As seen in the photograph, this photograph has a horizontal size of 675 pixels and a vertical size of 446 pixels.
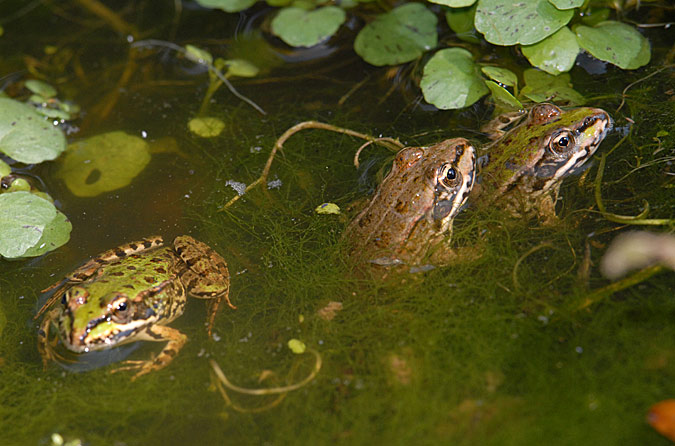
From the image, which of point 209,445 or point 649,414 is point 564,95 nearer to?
point 649,414

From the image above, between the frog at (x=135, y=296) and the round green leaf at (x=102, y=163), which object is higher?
the round green leaf at (x=102, y=163)

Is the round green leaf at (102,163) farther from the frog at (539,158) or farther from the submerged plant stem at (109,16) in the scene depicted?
the frog at (539,158)

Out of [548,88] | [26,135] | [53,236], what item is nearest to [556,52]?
[548,88]

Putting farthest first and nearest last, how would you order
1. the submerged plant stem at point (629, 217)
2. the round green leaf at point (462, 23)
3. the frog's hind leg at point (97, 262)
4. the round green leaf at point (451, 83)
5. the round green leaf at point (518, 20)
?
the round green leaf at point (462, 23) < the round green leaf at point (451, 83) < the round green leaf at point (518, 20) < the frog's hind leg at point (97, 262) < the submerged plant stem at point (629, 217)

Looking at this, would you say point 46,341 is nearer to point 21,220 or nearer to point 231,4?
point 21,220

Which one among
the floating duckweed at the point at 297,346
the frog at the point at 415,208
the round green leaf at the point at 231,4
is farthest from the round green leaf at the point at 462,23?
Answer: the floating duckweed at the point at 297,346


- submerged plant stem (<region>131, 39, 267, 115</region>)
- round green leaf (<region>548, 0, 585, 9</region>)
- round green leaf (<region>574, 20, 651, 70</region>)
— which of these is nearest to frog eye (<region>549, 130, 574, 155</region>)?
round green leaf (<region>574, 20, 651, 70</region>)

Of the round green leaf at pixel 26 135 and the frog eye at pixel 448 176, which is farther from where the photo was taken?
the round green leaf at pixel 26 135
